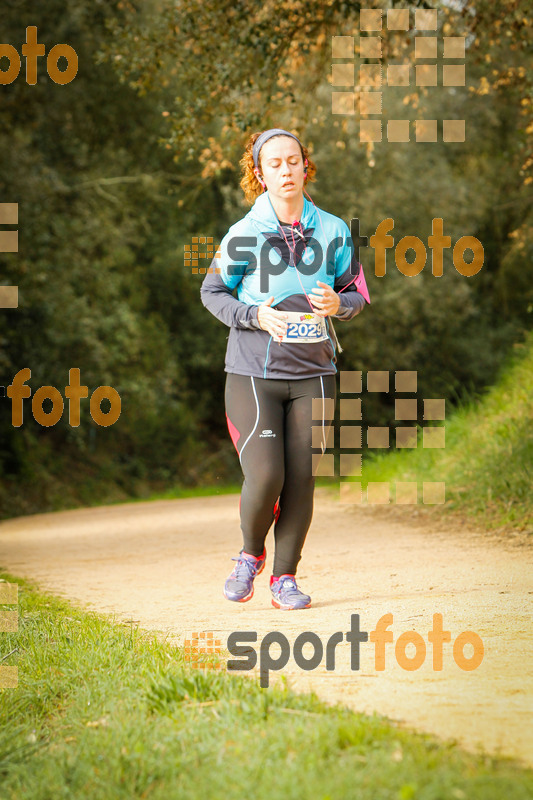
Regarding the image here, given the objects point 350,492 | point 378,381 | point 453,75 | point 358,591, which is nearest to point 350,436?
point 378,381

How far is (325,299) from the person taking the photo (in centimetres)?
427

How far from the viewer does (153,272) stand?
21547 mm

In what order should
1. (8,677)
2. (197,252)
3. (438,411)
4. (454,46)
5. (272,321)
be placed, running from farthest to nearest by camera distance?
(438,411) < (197,252) < (454,46) < (272,321) < (8,677)

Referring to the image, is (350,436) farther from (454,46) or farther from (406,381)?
(454,46)

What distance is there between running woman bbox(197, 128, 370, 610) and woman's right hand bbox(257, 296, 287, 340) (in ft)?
0.16

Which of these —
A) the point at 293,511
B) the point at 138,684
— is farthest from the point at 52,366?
the point at 138,684

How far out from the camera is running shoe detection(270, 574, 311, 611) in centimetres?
460

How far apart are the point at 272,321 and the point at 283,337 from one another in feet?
0.39

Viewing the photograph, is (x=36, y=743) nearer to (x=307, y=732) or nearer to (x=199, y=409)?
(x=307, y=732)

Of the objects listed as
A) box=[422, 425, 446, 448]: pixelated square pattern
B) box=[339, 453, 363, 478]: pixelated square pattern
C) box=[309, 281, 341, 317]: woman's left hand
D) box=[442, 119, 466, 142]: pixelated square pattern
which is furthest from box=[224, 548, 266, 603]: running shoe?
box=[442, 119, 466, 142]: pixelated square pattern

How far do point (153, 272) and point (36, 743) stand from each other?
1898 cm

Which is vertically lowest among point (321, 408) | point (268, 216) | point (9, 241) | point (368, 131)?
point (321, 408)

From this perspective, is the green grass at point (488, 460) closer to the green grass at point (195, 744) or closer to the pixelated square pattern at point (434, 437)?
the pixelated square pattern at point (434, 437)

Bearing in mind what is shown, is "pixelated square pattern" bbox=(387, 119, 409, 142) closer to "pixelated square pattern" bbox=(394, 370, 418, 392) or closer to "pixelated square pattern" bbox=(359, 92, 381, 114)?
"pixelated square pattern" bbox=(394, 370, 418, 392)
